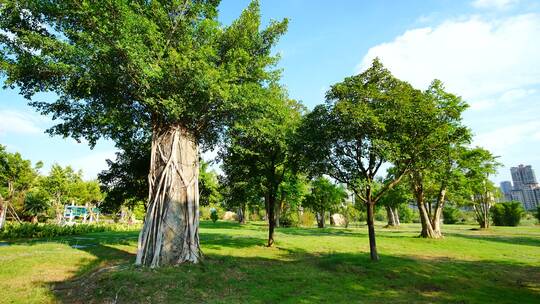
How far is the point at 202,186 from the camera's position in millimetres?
28516

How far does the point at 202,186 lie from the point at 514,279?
23629 mm

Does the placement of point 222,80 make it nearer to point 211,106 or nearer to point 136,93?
point 211,106

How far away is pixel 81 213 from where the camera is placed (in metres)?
54.1

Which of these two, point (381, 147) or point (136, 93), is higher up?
point (136, 93)

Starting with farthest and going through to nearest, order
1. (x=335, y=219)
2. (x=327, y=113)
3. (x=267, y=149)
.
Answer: (x=335, y=219), (x=267, y=149), (x=327, y=113)

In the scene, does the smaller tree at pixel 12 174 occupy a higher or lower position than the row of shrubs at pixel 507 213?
higher

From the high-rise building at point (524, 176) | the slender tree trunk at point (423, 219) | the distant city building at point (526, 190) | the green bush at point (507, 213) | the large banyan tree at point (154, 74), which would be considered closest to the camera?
the large banyan tree at point (154, 74)

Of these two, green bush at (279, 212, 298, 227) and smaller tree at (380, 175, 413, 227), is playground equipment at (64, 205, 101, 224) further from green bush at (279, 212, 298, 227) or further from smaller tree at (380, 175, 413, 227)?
smaller tree at (380, 175, 413, 227)

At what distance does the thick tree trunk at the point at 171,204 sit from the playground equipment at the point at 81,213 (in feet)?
128

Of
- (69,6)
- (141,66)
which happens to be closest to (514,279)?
(141,66)

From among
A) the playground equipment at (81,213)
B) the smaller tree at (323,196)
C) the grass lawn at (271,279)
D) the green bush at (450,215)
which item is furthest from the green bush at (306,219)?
the green bush at (450,215)

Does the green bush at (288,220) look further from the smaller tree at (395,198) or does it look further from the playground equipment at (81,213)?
the playground equipment at (81,213)

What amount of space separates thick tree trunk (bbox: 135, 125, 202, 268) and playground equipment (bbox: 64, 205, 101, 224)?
38.9 meters

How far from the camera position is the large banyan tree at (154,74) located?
10.2 m
